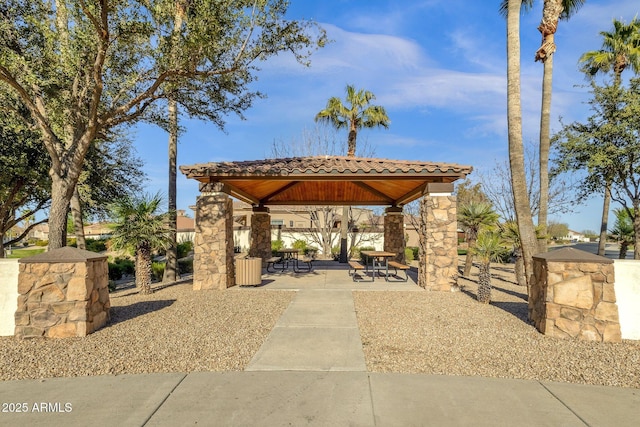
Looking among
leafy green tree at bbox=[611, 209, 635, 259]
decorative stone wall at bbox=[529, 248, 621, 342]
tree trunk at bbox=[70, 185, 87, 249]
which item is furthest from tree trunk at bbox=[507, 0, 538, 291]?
Answer: tree trunk at bbox=[70, 185, 87, 249]

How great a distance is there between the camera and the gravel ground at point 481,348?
4.28 meters

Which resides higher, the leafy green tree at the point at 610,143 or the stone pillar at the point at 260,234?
the leafy green tree at the point at 610,143

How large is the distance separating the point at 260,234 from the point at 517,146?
456 inches

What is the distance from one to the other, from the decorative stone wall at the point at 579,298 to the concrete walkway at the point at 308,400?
1.81 meters

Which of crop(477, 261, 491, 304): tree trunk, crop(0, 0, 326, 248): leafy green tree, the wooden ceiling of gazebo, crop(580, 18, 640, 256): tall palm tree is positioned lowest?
crop(477, 261, 491, 304): tree trunk

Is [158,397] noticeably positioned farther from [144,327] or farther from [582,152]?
[582,152]

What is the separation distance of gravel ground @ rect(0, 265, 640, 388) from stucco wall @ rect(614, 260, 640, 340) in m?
0.26

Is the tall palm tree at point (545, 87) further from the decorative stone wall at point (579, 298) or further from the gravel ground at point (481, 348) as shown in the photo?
the decorative stone wall at point (579, 298)

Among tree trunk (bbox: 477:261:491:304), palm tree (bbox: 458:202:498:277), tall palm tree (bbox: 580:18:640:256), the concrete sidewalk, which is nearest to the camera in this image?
the concrete sidewalk

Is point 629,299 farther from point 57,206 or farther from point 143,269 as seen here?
point 57,206

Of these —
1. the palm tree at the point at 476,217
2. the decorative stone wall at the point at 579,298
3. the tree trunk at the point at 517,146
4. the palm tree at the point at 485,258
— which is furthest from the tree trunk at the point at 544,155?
the decorative stone wall at the point at 579,298

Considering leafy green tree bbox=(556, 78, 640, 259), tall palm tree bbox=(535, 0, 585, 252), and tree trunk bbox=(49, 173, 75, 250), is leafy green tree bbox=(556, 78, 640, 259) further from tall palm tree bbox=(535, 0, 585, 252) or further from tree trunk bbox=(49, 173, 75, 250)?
tree trunk bbox=(49, 173, 75, 250)

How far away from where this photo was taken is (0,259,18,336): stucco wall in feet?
18.5

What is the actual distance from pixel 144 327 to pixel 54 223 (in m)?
3.76
